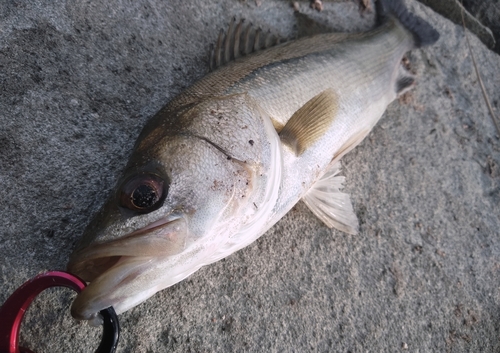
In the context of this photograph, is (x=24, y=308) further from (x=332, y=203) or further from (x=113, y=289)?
(x=332, y=203)

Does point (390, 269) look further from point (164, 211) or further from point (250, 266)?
point (164, 211)

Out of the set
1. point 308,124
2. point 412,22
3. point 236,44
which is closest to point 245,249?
point 308,124

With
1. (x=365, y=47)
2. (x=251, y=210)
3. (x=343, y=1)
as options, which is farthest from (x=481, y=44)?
(x=251, y=210)

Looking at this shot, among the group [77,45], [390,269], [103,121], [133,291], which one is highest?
[77,45]

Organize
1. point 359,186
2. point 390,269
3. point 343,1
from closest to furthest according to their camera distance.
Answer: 1. point 390,269
2. point 359,186
3. point 343,1

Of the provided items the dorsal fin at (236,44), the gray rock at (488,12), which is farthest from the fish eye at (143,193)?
the gray rock at (488,12)

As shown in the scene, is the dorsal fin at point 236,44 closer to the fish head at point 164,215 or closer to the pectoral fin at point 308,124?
the pectoral fin at point 308,124

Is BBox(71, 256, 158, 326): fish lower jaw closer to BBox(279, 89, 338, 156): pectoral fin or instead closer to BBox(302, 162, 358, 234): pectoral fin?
BBox(279, 89, 338, 156): pectoral fin

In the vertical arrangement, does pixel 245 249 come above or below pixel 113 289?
below

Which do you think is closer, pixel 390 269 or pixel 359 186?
pixel 390 269
